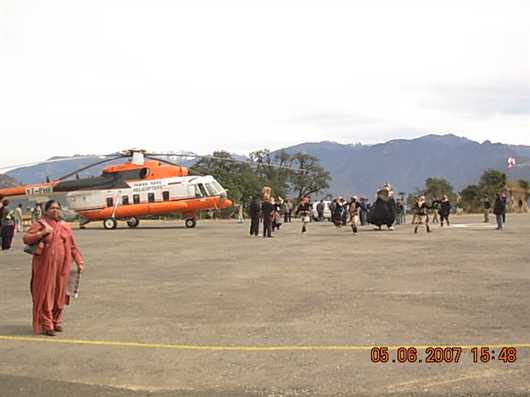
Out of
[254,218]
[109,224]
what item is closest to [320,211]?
[109,224]

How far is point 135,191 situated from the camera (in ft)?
105

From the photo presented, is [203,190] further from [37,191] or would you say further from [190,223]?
[37,191]

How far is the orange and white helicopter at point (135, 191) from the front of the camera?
31453 mm

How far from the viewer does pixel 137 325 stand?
816 centimetres

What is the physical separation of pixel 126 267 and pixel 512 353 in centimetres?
997

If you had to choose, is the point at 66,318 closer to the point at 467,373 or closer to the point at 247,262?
the point at 467,373

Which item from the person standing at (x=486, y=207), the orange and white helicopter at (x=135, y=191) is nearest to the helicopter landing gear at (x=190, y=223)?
the orange and white helicopter at (x=135, y=191)

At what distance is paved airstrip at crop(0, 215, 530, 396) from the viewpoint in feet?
Answer: 18.6

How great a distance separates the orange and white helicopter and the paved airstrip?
53.7 feet

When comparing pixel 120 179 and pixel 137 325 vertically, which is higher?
pixel 120 179

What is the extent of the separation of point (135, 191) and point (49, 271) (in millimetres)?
24727

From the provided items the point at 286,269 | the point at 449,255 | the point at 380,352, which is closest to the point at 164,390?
the point at 380,352

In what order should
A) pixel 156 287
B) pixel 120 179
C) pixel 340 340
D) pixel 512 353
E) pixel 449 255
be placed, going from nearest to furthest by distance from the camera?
pixel 512 353 → pixel 340 340 → pixel 156 287 → pixel 449 255 → pixel 120 179

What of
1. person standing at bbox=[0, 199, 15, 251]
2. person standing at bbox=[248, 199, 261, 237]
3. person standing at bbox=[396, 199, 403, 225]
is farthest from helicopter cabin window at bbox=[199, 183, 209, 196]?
person standing at bbox=[0, 199, 15, 251]
